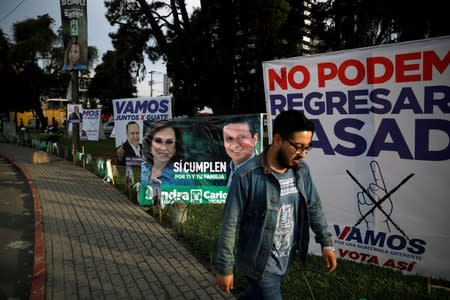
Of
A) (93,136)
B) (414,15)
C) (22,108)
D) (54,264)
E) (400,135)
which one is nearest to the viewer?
(400,135)

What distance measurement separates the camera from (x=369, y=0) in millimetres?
16641

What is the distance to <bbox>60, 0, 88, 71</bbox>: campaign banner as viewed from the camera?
17.2 m

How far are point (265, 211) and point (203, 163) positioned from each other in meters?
6.04

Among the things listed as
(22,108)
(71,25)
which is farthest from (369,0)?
(22,108)

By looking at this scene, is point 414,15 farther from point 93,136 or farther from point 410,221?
point 93,136

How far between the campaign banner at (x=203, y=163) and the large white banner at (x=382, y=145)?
3.43m

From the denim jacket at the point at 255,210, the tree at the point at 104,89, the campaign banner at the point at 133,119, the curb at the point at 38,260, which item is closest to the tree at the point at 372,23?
the campaign banner at the point at 133,119

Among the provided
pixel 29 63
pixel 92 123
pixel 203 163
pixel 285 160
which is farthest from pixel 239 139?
pixel 29 63

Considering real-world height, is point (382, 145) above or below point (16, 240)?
above

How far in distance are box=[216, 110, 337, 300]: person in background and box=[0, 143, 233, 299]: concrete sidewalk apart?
1.87 meters

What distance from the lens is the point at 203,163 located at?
854 cm

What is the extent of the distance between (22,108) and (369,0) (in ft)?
121

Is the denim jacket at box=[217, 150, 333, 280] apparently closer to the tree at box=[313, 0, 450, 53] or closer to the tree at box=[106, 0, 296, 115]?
the tree at box=[313, 0, 450, 53]

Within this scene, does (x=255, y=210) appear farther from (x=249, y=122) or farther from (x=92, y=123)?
(x=92, y=123)
